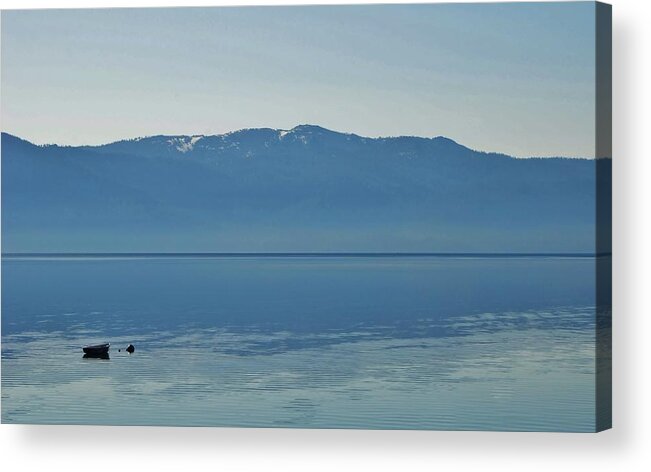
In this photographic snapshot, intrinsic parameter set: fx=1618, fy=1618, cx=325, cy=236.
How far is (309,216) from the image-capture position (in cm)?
1412

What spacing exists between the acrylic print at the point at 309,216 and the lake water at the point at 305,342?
0.02 m

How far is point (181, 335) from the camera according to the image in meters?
14.2

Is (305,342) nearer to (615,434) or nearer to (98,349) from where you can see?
(98,349)

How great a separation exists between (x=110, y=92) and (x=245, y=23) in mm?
1343

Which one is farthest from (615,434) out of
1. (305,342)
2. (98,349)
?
(98,349)

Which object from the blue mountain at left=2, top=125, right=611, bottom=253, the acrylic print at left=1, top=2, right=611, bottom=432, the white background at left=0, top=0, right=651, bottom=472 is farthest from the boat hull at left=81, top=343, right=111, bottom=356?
the white background at left=0, top=0, right=651, bottom=472

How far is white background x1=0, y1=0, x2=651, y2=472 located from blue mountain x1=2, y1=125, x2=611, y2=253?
608mm

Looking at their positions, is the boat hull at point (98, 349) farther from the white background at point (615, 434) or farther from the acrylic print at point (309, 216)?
the white background at point (615, 434)

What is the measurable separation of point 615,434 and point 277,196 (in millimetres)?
3510

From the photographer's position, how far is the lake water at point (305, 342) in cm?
1360

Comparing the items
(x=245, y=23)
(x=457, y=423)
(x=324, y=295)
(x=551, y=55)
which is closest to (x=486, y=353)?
(x=457, y=423)

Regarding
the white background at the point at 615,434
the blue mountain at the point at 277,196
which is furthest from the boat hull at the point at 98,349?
the white background at the point at 615,434

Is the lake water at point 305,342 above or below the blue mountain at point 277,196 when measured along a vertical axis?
below

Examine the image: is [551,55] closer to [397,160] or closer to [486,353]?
[397,160]
